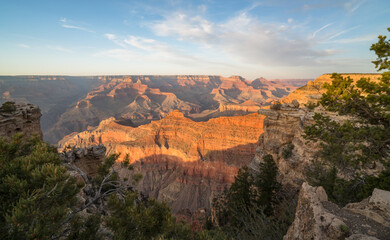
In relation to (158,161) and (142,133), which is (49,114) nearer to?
(142,133)

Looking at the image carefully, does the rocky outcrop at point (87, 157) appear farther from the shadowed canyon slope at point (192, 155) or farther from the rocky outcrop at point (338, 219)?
the shadowed canyon slope at point (192, 155)

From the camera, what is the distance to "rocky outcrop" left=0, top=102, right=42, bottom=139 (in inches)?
591

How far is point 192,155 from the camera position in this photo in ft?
151

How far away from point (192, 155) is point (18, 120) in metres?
35.6

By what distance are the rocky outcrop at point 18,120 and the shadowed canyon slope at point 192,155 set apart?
1220 inches

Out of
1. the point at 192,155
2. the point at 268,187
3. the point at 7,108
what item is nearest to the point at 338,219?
the point at 268,187

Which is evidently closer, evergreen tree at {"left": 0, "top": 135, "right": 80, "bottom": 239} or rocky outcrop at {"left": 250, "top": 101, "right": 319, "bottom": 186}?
evergreen tree at {"left": 0, "top": 135, "right": 80, "bottom": 239}

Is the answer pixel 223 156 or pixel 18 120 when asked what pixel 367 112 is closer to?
pixel 18 120

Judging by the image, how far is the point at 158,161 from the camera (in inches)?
2045

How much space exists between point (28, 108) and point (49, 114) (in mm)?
177507

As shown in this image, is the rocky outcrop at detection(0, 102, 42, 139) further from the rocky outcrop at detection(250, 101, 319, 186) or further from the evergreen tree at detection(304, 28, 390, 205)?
the rocky outcrop at detection(250, 101, 319, 186)

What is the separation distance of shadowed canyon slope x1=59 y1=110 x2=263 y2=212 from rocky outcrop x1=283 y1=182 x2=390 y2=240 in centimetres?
3062

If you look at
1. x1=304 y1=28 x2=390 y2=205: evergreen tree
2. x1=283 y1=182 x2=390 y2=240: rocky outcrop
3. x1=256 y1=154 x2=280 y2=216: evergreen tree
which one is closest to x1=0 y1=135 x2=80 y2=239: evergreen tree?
x1=283 y1=182 x2=390 y2=240: rocky outcrop

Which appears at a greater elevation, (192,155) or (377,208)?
(377,208)
